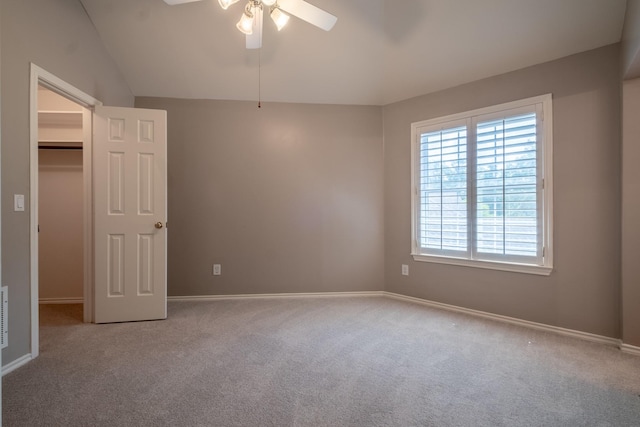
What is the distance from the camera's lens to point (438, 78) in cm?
344

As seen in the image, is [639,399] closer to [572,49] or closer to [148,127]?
[572,49]

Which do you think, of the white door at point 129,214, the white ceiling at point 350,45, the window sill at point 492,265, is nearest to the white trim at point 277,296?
the white door at point 129,214

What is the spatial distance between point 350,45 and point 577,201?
101 inches

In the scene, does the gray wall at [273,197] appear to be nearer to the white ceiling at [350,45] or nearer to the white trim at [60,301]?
the white ceiling at [350,45]

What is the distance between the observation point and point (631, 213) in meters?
2.44

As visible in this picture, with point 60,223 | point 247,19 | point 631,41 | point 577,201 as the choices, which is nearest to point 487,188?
point 577,201

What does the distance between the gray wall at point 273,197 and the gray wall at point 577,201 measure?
53.7 inches

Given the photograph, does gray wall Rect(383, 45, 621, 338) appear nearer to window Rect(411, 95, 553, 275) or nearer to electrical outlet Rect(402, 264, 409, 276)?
window Rect(411, 95, 553, 275)

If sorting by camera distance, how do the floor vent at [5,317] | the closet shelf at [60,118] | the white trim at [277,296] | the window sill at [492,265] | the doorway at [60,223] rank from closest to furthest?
the floor vent at [5,317], the window sill at [492,265], the closet shelf at [60,118], the doorway at [60,223], the white trim at [277,296]

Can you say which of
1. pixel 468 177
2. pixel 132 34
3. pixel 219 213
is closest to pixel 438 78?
pixel 468 177

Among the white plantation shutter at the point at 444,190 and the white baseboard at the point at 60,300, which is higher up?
the white plantation shutter at the point at 444,190

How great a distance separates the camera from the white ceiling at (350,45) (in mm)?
2695

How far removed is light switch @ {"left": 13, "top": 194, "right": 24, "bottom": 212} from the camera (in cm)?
222

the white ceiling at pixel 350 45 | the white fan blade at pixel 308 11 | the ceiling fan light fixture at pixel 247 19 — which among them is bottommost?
the ceiling fan light fixture at pixel 247 19
